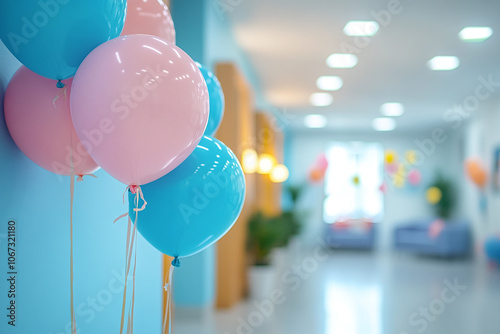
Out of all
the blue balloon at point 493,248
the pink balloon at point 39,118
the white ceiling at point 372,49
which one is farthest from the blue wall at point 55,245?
the blue balloon at point 493,248

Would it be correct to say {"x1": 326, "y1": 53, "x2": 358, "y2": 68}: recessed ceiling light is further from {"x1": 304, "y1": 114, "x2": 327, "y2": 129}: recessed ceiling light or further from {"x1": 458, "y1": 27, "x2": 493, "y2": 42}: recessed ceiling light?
{"x1": 304, "y1": 114, "x2": 327, "y2": 129}: recessed ceiling light

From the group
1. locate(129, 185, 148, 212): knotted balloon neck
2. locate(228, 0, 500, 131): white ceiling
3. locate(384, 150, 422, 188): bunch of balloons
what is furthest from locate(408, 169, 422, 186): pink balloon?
locate(129, 185, 148, 212): knotted balloon neck

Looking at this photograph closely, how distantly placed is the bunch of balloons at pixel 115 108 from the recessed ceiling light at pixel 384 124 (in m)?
10.3

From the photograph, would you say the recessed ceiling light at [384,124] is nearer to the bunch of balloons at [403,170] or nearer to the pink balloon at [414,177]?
the bunch of balloons at [403,170]

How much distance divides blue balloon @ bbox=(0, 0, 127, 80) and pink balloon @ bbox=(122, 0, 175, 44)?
1.24ft

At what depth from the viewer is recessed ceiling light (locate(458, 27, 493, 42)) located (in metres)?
5.23

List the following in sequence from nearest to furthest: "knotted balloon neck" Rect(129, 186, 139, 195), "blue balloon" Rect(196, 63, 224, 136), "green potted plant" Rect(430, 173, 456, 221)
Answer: "knotted balloon neck" Rect(129, 186, 139, 195), "blue balloon" Rect(196, 63, 224, 136), "green potted plant" Rect(430, 173, 456, 221)

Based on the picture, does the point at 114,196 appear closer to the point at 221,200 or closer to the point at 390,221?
the point at 221,200

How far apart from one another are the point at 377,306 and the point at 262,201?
235 centimetres

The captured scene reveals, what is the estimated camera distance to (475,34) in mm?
5391

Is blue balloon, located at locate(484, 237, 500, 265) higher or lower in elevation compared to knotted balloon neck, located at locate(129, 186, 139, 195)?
lower

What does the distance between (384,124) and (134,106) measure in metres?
11.4

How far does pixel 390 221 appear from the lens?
1287cm

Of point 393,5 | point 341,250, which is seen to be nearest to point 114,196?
point 393,5
